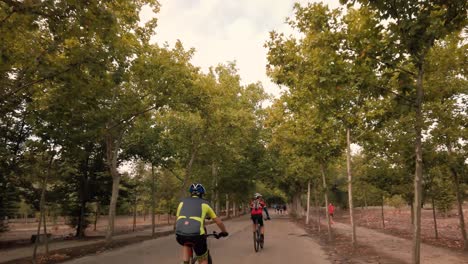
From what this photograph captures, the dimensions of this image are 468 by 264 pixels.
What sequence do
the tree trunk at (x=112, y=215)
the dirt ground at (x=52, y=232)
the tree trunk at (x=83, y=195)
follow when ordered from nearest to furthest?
the tree trunk at (x=112, y=215) → the dirt ground at (x=52, y=232) → the tree trunk at (x=83, y=195)

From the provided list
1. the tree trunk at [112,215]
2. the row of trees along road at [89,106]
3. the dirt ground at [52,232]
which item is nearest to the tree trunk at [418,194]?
the row of trees along road at [89,106]

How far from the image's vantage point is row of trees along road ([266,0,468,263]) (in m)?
6.70

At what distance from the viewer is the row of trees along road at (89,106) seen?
839 centimetres

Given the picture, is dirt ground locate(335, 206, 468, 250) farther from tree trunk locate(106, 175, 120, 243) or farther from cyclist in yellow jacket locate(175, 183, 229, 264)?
tree trunk locate(106, 175, 120, 243)

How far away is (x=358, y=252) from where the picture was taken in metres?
13.4

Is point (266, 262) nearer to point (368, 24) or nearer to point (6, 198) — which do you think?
point (368, 24)

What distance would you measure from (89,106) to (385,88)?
7.88 metres

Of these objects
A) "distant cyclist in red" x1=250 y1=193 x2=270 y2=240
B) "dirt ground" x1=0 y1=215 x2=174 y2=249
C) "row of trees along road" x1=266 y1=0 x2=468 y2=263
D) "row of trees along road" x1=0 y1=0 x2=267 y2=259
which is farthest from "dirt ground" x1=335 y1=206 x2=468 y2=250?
"dirt ground" x1=0 y1=215 x2=174 y2=249

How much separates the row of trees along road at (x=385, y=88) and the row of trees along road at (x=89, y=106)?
5009mm

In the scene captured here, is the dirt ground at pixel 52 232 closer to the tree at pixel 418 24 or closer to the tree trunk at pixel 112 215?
the tree trunk at pixel 112 215

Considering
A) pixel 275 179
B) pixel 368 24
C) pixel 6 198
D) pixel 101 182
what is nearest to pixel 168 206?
pixel 275 179

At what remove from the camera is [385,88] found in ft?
24.8

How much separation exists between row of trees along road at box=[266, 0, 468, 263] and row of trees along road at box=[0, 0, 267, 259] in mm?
5009

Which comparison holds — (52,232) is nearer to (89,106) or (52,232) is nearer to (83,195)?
(83,195)
